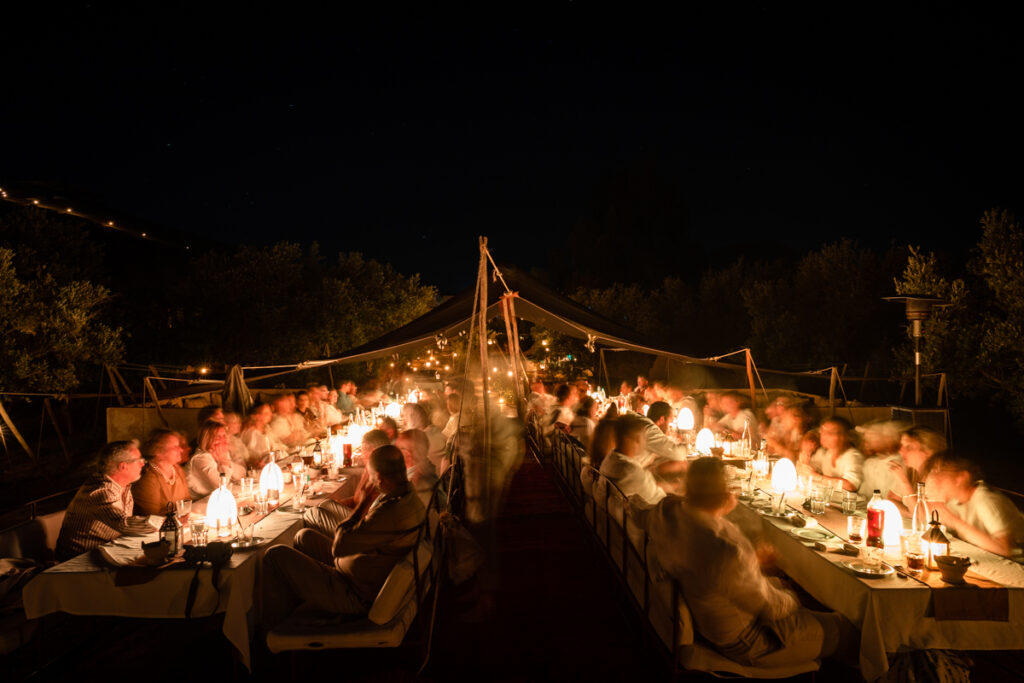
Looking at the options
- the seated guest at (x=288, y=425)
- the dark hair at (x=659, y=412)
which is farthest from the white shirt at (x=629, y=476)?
the seated guest at (x=288, y=425)

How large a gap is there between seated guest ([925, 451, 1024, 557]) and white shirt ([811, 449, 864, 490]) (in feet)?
3.93

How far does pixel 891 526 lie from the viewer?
10.5ft

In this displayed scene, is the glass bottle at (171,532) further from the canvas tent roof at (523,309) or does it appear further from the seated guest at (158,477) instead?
the canvas tent roof at (523,309)

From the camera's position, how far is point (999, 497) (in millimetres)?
3223

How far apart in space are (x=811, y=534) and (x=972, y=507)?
33.5 inches

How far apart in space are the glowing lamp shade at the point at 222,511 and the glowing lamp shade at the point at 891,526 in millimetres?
3857

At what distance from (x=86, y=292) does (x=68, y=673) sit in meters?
8.19

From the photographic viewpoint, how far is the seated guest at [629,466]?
4297 mm

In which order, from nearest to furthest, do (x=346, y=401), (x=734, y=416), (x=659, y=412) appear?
(x=659, y=412) → (x=734, y=416) → (x=346, y=401)

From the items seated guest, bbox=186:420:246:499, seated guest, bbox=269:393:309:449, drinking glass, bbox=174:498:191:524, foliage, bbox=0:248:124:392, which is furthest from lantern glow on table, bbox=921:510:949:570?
foliage, bbox=0:248:124:392

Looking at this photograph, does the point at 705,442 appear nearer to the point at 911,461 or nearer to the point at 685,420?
the point at 685,420

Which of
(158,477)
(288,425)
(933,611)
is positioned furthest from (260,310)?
(933,611)

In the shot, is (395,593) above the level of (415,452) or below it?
below

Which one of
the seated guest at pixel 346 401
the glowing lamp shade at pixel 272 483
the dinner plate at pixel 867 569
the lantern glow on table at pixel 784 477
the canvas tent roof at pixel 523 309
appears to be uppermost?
the canvas tent roof at pixel 523 309
